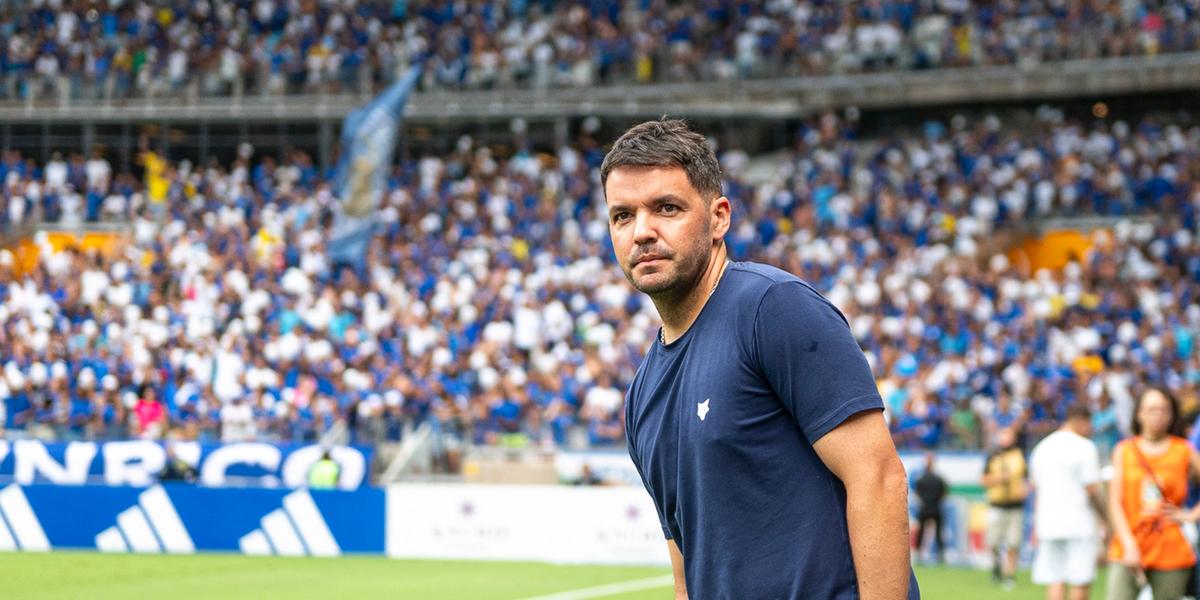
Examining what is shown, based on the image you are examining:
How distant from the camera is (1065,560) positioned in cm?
1201

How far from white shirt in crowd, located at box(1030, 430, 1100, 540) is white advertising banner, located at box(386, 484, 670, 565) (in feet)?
27.9

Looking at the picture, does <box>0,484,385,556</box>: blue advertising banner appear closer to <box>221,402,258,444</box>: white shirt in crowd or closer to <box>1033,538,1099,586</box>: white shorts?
<box>221,402,258,444</box>: white shirt in crowd

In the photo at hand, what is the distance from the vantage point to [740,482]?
3.26 meters

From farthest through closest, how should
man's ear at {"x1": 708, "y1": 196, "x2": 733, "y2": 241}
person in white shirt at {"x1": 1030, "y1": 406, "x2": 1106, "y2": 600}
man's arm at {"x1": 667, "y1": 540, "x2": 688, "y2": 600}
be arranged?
person in white shirt at {"x1": 1030, "y1": 406, "x2": 1106, "y2": 600} → man's arm at {"x1": 667, "y1": 540, "x2": 688, "y2": 600} → man's ear at {"x1": 708, "y1": 196, "x2": 733, "y2": 241}

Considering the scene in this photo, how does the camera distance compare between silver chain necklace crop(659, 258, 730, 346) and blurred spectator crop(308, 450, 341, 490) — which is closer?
silver chain necklace crop(659, 258, 730, 346)

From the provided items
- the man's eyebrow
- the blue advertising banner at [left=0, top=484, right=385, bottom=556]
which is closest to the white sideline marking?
the blue advertising banner at [left=0, top=484, right=385, bottom=556]

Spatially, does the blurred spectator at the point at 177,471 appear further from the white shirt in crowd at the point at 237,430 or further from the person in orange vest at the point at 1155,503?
the person in orange vest at the point at 1155,503

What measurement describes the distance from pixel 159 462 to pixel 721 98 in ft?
50.8

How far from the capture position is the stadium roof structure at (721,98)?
3152cm

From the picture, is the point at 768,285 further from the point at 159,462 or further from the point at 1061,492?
the point at 159,462

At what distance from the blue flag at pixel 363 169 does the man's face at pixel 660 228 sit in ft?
83.2

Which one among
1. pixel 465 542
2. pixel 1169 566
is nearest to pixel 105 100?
pixel 465 542

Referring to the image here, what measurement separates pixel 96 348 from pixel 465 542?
8.58 m

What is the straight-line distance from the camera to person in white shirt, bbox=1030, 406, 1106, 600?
1162 cm
